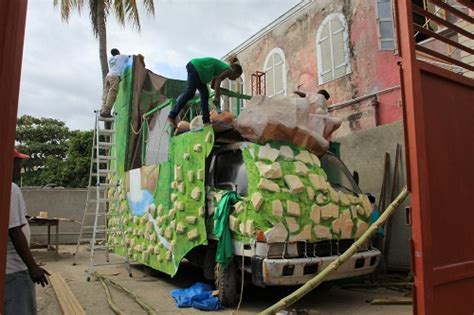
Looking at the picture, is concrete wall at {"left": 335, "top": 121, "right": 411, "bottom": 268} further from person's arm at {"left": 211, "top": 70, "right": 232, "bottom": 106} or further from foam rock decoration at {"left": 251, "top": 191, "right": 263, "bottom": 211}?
foam rock decoration at {"left": 251, "top": 191, "right": 263, "bottom": 211}

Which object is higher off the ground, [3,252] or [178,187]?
[178,187]

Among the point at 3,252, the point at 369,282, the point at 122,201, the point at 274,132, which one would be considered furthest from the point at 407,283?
the point at 3,252

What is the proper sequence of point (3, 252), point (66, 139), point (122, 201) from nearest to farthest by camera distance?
point (3, 252) → point (122, 201) → point (66, 139)

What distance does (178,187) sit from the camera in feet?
22.7

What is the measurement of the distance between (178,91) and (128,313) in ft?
21.3

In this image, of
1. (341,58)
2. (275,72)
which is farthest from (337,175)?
(275,72)

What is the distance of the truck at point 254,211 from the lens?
544 centimetres

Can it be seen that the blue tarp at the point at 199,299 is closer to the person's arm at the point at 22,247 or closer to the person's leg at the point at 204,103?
the person's leg at the point at 204,103

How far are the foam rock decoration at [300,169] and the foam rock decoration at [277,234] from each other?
33.6 inches

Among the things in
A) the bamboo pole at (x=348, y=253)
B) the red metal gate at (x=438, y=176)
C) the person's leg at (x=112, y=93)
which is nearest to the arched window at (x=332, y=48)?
the person's leg at (x=112, y=93)

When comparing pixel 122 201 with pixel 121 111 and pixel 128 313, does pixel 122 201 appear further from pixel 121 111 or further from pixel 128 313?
pixel 128 313

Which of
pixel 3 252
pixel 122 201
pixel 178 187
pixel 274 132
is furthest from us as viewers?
pixel 122 201

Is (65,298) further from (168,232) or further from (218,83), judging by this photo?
(218,83)

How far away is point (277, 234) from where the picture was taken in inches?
211
